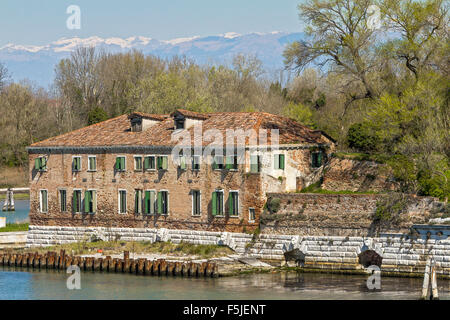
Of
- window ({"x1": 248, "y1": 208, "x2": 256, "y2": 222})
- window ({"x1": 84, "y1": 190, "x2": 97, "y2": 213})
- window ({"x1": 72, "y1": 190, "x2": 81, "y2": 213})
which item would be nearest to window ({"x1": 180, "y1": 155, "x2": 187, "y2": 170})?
window ({"x1": 248, "y1": 208, "x2": 256, "y2": 222})

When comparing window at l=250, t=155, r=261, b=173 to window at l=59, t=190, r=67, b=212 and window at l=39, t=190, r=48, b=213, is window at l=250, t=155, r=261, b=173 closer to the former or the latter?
window at l=59, t=190, r=67, b=212

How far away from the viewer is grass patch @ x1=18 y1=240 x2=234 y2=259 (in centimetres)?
5009

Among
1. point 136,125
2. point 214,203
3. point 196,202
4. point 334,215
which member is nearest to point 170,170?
point 196,202

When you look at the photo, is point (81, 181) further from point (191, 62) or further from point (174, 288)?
point (191, 62)

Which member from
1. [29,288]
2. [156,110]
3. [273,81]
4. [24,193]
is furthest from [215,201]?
[273,81]

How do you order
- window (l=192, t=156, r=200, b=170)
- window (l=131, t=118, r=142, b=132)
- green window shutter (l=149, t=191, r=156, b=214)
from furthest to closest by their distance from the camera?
window (l=131, t=118, r=142, b=132) < green window shutter (l=149, t=191, r=156, b=214) < window (l=192, t=156, r=200, b=170)

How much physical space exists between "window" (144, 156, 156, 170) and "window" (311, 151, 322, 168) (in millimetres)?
9865

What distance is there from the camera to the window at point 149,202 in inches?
2119

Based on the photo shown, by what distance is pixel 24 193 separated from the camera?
95.9 metres

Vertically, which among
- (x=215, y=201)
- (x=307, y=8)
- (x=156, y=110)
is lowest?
(x=215, y=201)

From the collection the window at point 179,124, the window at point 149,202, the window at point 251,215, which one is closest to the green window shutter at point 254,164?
the window at point 251,215
